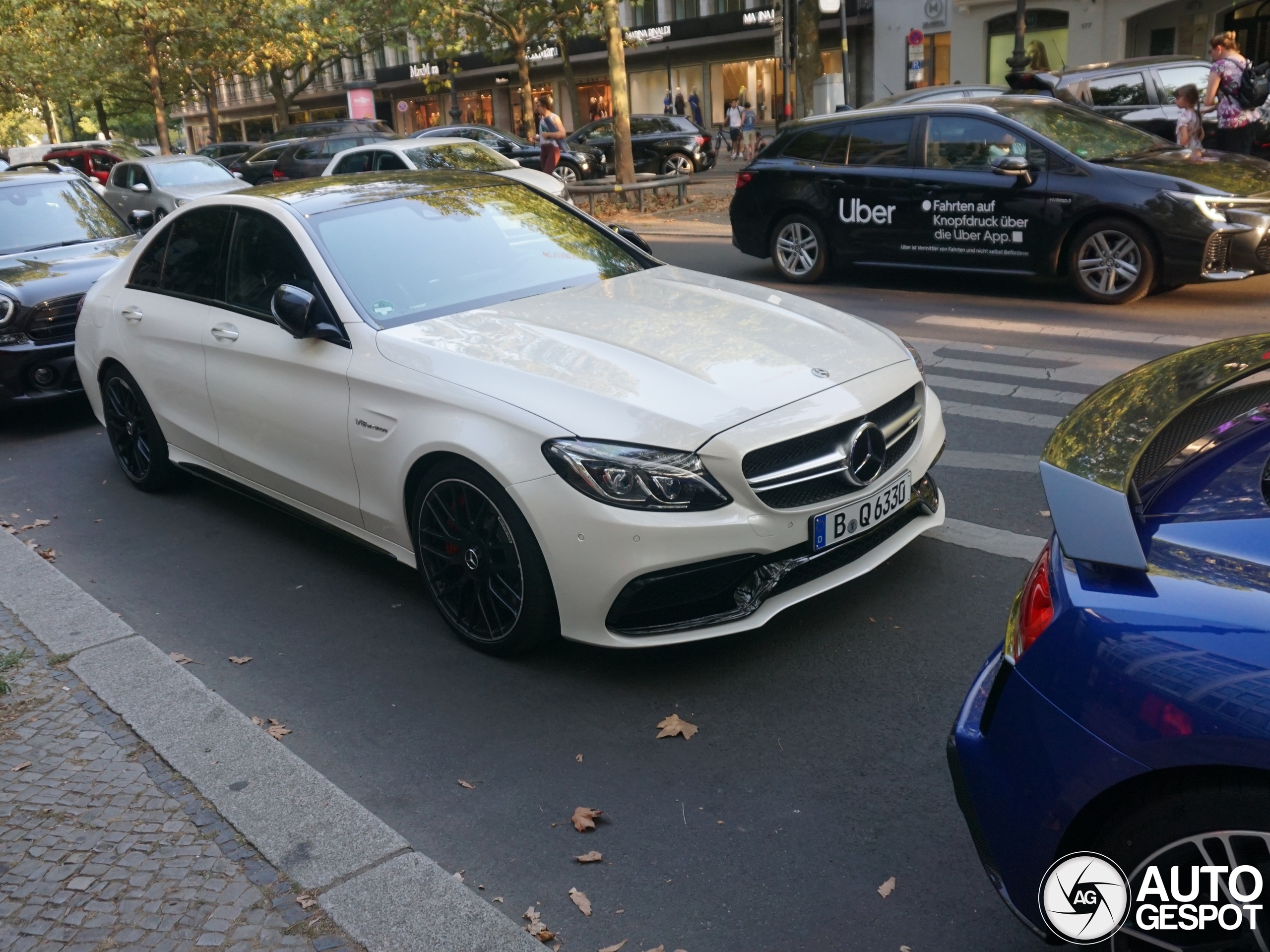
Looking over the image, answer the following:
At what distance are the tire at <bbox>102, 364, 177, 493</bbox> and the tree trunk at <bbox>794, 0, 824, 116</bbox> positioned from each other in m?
16.4

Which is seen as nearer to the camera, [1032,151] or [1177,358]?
[1177,358]

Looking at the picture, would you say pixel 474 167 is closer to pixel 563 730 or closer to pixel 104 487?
pixel 104 487

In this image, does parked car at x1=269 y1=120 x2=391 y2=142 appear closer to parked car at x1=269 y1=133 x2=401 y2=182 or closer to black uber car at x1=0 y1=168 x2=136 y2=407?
parked car at x1=269 y1=133 x2=401 y2=182

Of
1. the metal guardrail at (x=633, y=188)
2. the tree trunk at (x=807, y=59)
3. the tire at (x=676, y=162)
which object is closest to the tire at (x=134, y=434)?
the metal guardrail at (x=633, y=188)

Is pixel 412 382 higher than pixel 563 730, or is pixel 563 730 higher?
pixel 412 382

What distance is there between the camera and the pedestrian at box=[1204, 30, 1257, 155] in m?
13.6

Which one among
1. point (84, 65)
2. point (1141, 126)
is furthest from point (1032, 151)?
point (84, 65)

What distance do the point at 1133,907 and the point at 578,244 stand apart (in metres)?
4.16

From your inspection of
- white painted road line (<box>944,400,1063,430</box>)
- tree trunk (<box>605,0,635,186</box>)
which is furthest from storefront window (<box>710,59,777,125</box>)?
white painted road line (<box>944,400,1063,430</box>)

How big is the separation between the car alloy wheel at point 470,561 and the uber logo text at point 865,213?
24.9 feet

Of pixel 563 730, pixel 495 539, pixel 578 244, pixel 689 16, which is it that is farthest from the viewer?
pixel 689 16

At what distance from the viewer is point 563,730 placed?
3.90 m

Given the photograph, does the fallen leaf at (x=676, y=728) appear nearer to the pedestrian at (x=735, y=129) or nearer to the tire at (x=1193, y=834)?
the tire at (x=1193, y=834)

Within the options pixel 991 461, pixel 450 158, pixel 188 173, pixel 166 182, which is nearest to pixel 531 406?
pixel 991 461
